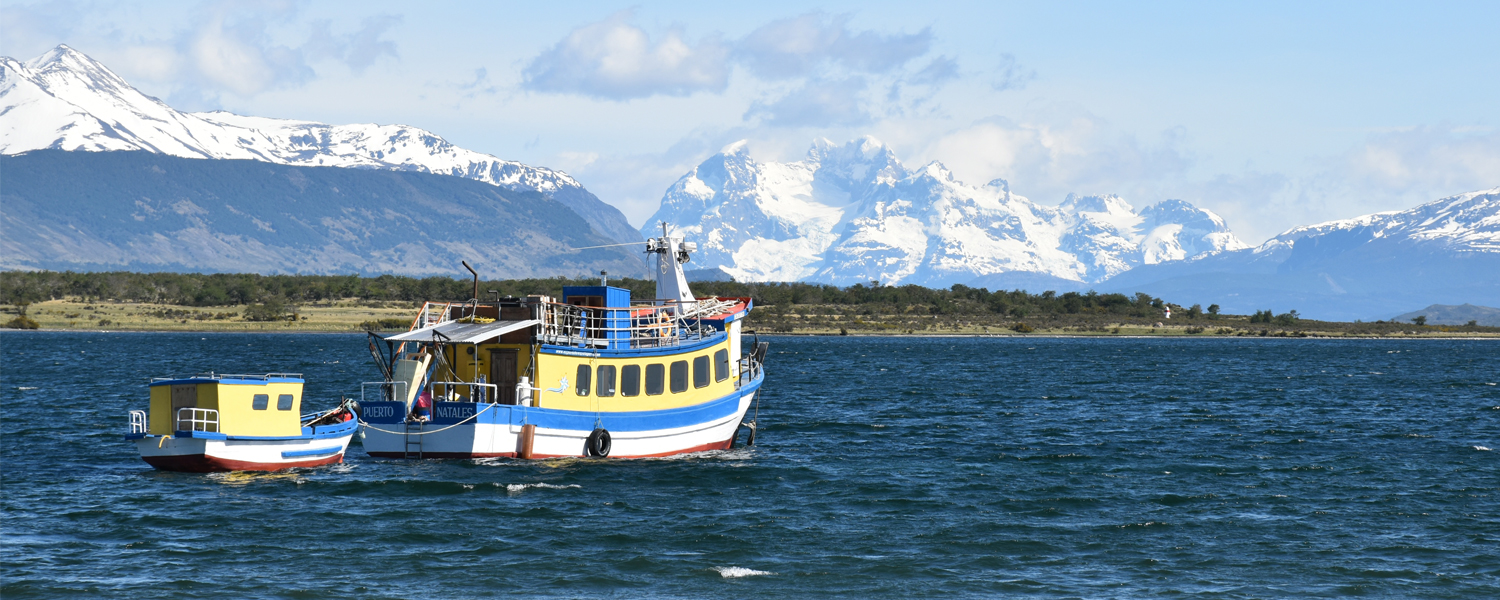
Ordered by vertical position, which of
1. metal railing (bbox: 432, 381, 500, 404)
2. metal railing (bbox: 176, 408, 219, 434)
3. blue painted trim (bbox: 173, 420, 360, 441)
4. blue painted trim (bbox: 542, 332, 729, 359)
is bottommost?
blue painted trim (bbox: 173, 420, 360, 441)

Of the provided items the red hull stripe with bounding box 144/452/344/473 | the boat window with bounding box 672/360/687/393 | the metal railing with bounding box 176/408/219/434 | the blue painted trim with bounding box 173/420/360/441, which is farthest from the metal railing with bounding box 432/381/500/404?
the metal railing with bounding box 176/408/219/434

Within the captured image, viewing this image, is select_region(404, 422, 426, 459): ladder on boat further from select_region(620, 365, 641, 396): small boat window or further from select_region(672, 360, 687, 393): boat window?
select_region(672, 360, 687, 393): boat window

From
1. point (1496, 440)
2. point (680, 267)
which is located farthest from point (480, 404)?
point (1496, 440)

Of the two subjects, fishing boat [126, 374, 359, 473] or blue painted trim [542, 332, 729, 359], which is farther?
blue painted trim [542, 332, 729, 359]

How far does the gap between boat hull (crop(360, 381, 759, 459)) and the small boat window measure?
0.83 m

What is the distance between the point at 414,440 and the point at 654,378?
8.23 meters

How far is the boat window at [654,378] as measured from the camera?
148 ft

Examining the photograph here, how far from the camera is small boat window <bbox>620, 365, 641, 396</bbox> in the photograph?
4453 cm

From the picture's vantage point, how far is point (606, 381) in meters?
44.2

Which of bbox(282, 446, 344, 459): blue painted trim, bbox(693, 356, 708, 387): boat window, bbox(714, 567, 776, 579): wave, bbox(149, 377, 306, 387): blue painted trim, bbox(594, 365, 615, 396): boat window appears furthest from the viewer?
bbox(693, 356, 708, 387): boat window

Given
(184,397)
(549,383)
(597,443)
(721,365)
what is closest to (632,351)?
(549,383)

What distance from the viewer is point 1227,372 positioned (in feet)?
346

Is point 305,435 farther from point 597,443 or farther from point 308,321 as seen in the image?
point 308,321

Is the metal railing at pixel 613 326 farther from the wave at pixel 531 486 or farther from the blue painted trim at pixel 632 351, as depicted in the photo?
the wave at pixel 531 486
